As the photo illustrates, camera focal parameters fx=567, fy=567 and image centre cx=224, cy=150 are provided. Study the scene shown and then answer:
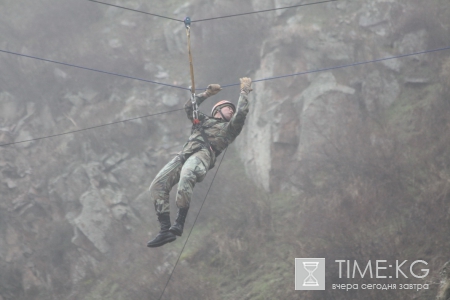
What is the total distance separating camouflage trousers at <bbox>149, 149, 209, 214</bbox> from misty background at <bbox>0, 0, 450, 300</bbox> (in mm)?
5754

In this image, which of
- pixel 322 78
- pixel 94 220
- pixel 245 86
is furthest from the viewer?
pixel 322 78

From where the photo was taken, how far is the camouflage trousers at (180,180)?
7848mm

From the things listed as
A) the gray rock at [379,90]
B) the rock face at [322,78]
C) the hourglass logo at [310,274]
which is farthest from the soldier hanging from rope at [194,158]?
the gray rock at [379,90]

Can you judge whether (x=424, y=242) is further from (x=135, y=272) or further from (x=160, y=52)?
(x=160, y=52)

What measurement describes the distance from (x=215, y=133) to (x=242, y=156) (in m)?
10.1

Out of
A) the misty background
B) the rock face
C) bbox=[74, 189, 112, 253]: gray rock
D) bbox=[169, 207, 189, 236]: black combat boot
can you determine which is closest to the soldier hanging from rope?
bbox=[169, 207, 189, 236]: black combat boot

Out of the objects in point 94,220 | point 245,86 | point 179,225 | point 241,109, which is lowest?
point 94,220

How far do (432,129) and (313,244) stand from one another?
4.49 meters

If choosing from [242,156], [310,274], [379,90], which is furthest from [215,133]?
[242,156]

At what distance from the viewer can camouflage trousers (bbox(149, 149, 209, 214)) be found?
7848 millimetres

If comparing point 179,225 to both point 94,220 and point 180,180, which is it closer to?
point 180,180

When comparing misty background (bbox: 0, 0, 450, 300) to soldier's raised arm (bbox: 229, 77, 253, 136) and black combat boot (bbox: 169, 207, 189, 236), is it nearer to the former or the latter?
soldier's raised arm (bbox: 229, 77, 253, 136)

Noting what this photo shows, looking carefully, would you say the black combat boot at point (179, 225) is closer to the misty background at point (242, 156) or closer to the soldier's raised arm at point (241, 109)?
the soldier's raised arm at point (241, 109)

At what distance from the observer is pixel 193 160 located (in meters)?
8.21
